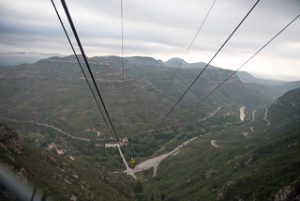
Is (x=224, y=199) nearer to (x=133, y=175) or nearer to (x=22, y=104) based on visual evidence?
(x=133, y=175)

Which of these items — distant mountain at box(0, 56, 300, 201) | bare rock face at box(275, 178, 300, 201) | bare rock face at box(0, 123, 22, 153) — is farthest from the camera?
distant mountain at box(0, 56, 300, 201)

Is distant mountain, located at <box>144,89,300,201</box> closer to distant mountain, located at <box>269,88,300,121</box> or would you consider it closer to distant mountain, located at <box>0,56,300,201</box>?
distant mountain, located at <box>0,56,300,201</box>

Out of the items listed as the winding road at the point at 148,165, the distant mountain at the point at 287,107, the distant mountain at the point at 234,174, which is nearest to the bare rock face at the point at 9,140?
the distant mountain at the point at 234,174

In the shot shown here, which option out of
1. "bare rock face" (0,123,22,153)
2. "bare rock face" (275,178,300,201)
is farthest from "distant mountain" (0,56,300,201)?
"bare rock face" (0,123,22,153)

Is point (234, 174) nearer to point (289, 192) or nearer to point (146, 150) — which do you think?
point (289, 192)

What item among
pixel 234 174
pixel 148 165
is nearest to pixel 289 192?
pixel 234 174

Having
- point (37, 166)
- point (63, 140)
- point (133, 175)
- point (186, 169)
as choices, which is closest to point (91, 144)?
point (63, 140)
